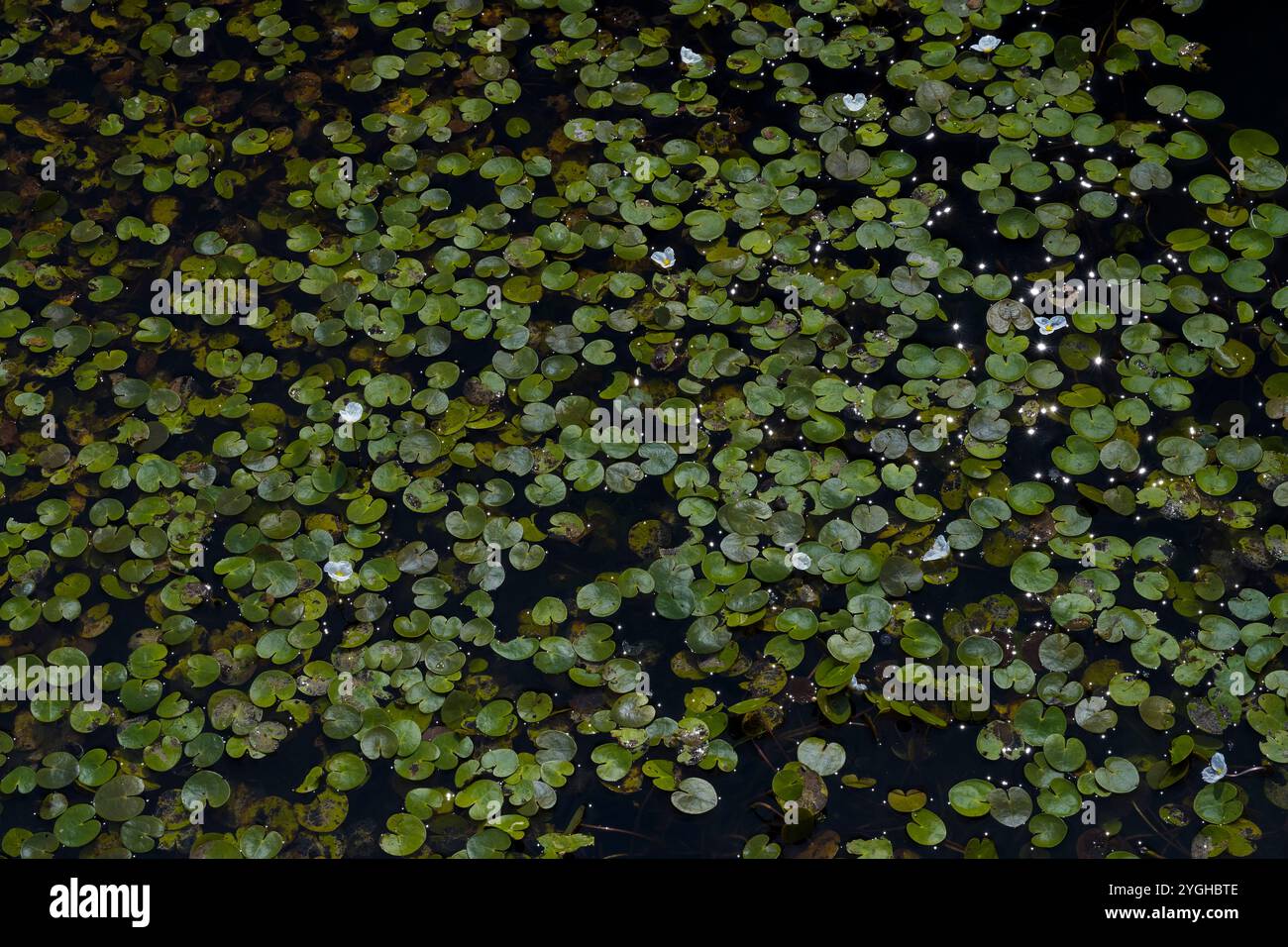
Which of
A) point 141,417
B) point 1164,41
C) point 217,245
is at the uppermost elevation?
point 1164,41

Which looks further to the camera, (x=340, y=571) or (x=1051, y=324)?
(x=1051, y=324)

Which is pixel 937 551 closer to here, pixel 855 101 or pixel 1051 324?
pixel 1051 324

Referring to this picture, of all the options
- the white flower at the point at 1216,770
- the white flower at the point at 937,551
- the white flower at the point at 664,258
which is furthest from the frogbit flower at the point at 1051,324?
the white flower at the point at 1216,770

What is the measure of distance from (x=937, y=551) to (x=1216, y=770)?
0.72 meters

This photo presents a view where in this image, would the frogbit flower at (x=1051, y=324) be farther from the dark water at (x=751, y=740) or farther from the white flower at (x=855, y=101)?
the white flower at (x=855, y=101)

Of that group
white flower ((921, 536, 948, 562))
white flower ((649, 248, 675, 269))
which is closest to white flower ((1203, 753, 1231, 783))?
white flower ((921, 536, 948, 562))

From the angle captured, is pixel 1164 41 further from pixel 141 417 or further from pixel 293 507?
pixel 141 417

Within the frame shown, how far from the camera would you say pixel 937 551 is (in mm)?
2475

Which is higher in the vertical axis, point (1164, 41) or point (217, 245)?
point (1164, 41)

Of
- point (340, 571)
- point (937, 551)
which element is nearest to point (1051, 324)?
point (937, 551)

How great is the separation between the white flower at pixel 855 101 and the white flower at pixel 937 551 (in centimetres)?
130

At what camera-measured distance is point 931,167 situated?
9.70 ft
